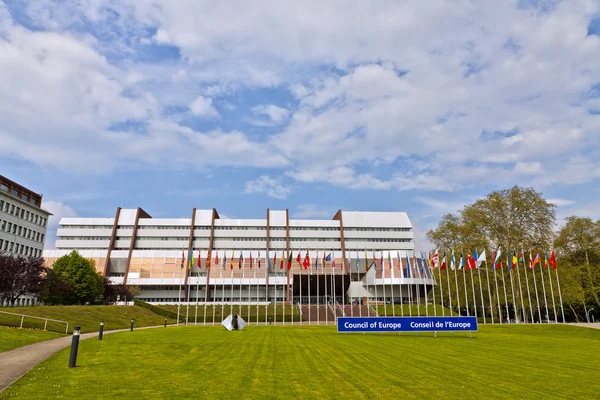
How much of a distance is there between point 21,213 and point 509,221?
8598cm

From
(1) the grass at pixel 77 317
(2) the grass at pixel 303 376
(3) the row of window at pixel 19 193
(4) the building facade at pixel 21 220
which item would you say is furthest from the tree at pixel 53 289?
(2) the grass at pixel 303 376

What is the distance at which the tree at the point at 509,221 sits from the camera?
59625 mm

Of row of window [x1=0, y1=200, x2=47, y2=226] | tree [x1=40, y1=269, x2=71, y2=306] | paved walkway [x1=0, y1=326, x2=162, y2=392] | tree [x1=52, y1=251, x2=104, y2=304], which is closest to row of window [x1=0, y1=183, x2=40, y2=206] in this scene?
row of window [x1=0, y1=200, x2=47, y2=226]

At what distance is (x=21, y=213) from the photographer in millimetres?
83312

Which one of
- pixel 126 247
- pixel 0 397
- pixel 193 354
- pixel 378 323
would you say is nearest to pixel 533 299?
pixel 378 323

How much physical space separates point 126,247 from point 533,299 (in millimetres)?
88040

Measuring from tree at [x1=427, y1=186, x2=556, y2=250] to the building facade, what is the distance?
77763 millimetres

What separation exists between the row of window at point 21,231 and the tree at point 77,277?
1472 cm

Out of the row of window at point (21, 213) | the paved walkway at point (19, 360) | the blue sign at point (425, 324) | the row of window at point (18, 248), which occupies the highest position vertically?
the row of window at point (21, 213)

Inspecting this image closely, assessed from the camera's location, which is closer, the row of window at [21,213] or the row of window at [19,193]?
the row of window at [21,213]

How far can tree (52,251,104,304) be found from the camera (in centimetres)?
7000

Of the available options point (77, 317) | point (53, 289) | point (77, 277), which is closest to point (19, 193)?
point (77, 277)

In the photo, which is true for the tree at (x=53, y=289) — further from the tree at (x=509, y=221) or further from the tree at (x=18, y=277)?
the tree at (x=509, y=221)

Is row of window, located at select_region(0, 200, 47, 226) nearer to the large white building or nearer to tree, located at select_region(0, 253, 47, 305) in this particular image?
the large white building
